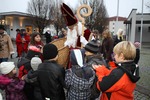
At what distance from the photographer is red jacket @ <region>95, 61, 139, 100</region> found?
2.44 meters

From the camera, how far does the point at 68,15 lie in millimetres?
4594

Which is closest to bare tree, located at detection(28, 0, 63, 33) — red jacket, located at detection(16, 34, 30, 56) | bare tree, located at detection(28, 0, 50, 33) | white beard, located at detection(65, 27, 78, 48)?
bare tree, located at detection(28, 0, 50, 33)

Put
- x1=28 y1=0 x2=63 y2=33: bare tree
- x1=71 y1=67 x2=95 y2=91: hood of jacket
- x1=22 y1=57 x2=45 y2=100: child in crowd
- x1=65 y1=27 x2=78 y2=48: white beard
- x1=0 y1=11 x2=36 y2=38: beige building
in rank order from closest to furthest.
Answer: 1. x1=71 y1=67 x2=95 y2=91: hood of jacket
2. x1=22 y1=57 x2=45 y2=100: child in crowd
3. x1=65 y1=27 x2=78 y2=48: white beard
4. x1=0 y1=11 x2=36 y2=38: beige building
5. x1=28 y1=0 x2=63 y2=33: bare tree

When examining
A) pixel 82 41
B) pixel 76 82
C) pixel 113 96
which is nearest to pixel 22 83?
pixel 76 82

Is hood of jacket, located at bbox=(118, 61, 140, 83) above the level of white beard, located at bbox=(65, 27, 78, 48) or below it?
below

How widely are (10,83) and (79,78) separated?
1158mm

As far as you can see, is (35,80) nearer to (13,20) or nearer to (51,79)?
(51,79)

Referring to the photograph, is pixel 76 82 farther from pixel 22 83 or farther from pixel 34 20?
pixel 34 20

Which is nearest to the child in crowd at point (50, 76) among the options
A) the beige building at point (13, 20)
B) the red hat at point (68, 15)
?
the red hat at point (68, 15)

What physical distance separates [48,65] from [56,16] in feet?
129

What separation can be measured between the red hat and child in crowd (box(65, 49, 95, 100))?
5.82ft

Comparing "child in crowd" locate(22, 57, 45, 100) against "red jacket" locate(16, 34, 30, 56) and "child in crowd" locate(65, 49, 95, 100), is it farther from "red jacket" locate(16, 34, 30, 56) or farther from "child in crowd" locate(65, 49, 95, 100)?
"red jacket" locate(16, 34, 30, 56)

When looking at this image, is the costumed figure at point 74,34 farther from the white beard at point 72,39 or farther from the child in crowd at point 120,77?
the child in crowd at point 120,77

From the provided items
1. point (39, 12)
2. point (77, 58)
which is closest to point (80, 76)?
point (77, 58)
